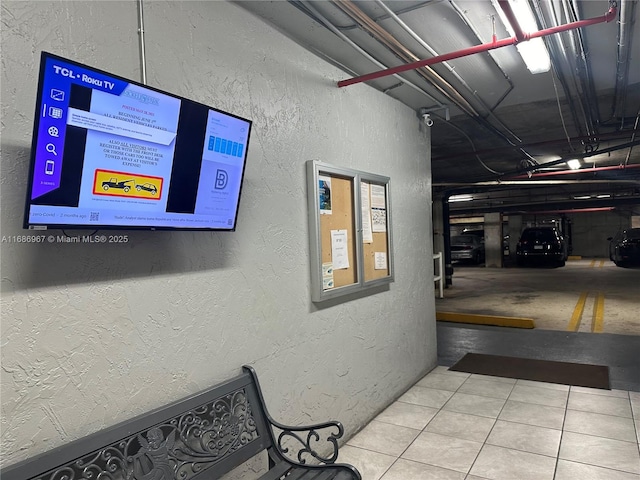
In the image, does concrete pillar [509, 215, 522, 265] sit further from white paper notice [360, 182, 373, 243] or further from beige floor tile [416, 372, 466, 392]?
white paper notice [360, 182, 373, 243]

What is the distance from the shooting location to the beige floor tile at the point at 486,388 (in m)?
3.70

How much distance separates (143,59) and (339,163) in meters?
1.55

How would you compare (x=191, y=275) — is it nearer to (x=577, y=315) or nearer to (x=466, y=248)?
(x=577, y=315)

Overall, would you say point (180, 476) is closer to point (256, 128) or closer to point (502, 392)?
point (256, 128)

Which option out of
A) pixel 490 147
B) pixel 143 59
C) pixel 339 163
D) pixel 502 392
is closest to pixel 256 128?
pixel 143 59

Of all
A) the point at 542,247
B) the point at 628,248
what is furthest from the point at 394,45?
the point at 628,248

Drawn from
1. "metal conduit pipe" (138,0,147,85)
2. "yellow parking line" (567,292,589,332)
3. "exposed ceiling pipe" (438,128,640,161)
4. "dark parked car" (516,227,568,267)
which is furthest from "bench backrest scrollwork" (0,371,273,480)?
"dark parked car" (516,227,568,267)

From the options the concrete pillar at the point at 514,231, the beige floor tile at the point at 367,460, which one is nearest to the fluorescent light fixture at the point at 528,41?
the beige floor tile at the point at 367,460

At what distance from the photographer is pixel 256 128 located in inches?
87.4

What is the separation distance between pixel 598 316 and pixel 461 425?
16.4 feet

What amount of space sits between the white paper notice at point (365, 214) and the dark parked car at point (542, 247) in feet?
44.3

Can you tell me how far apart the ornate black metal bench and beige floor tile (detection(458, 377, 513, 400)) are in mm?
2248

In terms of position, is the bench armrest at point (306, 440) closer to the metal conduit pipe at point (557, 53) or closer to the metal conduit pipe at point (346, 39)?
the metal conduit pipe at point (346, 39)

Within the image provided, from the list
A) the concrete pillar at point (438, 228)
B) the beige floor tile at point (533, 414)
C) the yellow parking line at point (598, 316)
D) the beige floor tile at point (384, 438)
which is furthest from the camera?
the concrete pillar at point (438, 228)
